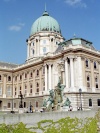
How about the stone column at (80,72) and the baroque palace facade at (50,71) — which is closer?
the stone column at (80,72)

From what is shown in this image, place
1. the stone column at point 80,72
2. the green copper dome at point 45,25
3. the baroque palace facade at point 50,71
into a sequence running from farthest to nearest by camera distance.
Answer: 1. the green copper dome at point 45,25
2. the baroque palace facade at point 50,71
3. the stone column at point 80,72

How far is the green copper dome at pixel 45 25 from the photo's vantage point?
79.8 meters

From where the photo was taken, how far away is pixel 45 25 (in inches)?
3152

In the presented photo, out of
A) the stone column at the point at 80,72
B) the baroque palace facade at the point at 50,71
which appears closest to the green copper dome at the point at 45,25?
the baroque palace facade at the point at 50,71

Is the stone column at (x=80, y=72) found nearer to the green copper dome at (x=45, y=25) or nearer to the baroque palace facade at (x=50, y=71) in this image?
the baroque palace facade at (x=50, y=71)

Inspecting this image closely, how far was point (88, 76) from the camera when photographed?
176 feet

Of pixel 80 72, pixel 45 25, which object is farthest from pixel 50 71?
pixel 45 25

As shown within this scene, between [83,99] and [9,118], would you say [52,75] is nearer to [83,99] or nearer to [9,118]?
[83,99]

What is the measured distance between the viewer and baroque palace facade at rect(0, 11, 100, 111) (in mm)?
51562

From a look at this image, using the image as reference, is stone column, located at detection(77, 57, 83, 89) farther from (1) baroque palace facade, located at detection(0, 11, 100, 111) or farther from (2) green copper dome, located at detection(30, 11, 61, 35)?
(2) green copper dome, located at detection(30, 11, 61, 35)

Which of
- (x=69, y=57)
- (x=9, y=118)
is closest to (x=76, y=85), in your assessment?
(x=69, y=57)

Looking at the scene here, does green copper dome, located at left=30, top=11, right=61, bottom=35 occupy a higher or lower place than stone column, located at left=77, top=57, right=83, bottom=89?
higher

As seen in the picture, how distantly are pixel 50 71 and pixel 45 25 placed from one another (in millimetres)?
27521

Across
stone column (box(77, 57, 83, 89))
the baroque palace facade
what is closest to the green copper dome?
the baroque palace facade
